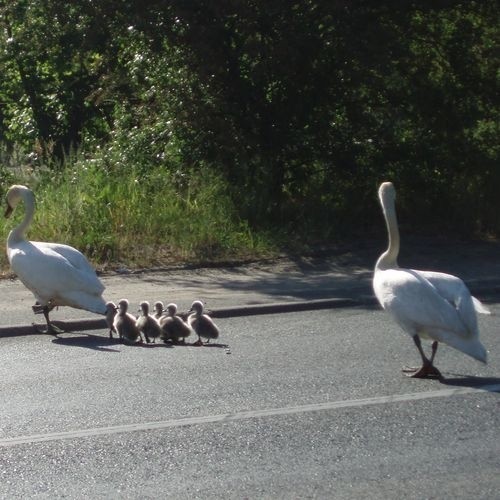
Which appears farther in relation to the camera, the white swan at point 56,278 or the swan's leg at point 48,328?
the swan's leg at point 48,328

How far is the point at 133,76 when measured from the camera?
53.5 ft

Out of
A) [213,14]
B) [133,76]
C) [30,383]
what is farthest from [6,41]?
[30,383]

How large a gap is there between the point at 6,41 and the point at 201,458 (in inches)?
538

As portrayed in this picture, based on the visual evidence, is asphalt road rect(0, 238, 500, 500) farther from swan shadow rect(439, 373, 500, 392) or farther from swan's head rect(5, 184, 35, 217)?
swan's head rect(5, 184, 35, 217)

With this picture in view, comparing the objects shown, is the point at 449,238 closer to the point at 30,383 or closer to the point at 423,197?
the point at 423,197

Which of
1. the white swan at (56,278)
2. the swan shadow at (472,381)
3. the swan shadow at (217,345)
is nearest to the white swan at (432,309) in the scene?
the swan shadow at (472,381)

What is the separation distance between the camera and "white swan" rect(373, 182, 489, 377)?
776 cm

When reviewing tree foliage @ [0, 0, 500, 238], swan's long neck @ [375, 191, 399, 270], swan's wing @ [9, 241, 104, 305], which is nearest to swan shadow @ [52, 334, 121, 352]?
swan's wing @ [9, 241, 104, 305]

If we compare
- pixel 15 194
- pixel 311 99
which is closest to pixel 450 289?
pixel 15 194

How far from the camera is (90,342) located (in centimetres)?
1006

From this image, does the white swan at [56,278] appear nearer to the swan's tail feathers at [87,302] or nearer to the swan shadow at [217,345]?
the swan's tail feathers at [87,302]

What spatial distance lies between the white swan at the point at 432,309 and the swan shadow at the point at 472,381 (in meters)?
0.14

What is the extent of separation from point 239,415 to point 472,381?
1.93 m

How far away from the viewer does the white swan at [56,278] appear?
10.1 metres
